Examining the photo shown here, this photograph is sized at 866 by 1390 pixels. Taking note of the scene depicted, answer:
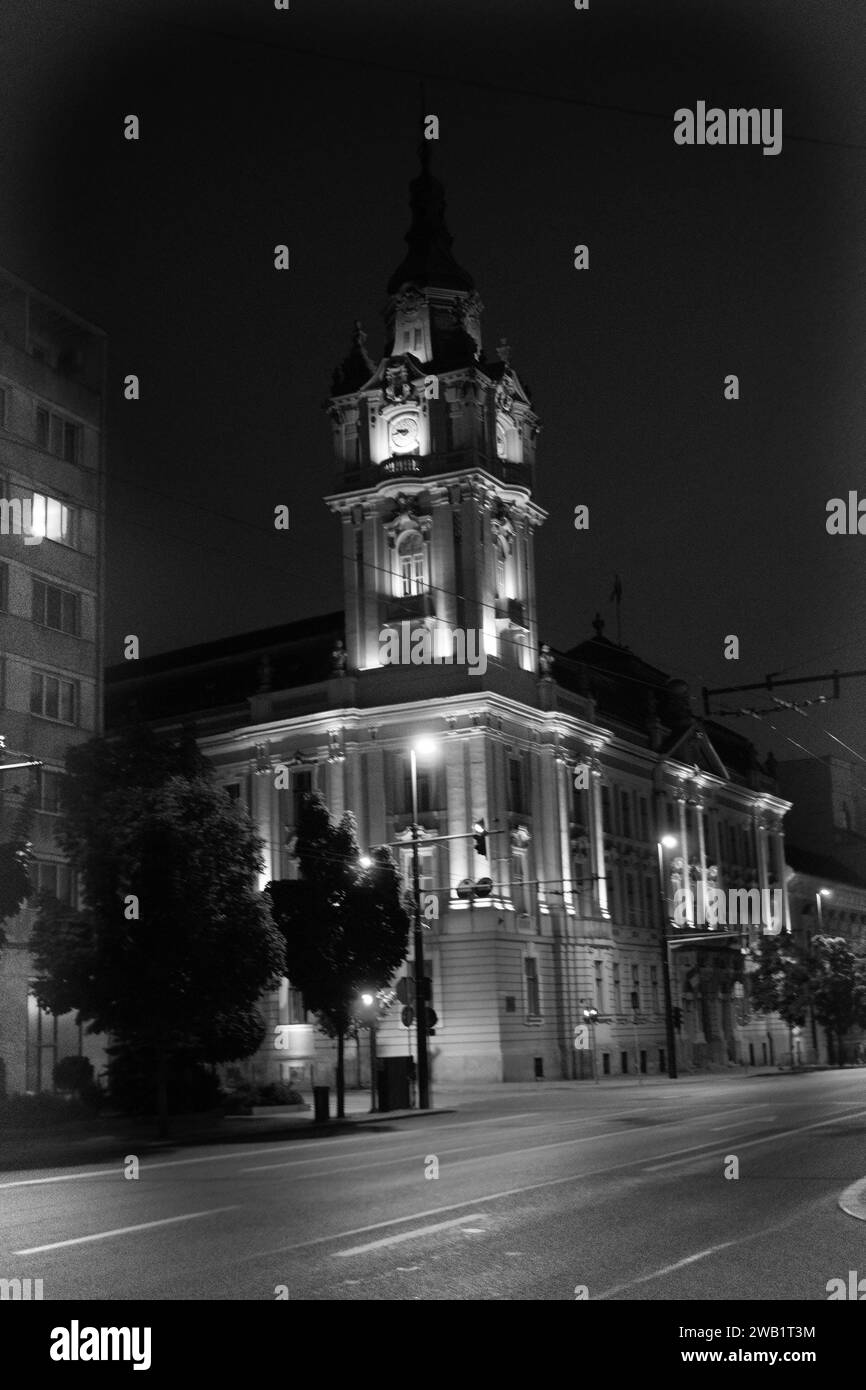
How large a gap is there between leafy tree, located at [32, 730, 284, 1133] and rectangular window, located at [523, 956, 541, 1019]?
34200 mm

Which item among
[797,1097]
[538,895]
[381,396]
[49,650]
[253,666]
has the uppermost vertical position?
[381,396]

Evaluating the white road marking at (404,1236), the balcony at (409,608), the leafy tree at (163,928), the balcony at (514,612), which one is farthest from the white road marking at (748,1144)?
the balcony at (514,612)

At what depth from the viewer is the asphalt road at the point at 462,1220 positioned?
1131 centimetres

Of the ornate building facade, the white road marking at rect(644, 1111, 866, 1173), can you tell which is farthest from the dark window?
the white road marking at rect(644, 1111, 866, 1173)

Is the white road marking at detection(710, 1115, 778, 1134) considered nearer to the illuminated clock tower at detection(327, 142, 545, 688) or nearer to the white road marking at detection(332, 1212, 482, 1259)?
the white road marking at detection(332, 1212, 482, 1259)

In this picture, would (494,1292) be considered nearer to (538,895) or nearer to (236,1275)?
(236,1275)

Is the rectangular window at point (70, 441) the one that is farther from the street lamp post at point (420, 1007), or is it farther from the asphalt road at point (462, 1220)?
the asphalt road at point (462, 1220)

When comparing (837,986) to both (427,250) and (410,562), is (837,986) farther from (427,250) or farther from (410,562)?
(427,250)

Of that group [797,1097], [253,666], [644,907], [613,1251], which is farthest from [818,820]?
[613,1251]

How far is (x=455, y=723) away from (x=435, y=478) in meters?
11.2

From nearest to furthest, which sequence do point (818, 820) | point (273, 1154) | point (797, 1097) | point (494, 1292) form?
point (494, 1292), point (273, 1154), point (797, 1097), point (818, 820)

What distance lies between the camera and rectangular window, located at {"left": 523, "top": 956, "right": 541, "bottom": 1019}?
2742 inches

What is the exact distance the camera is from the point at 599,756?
265 feet
